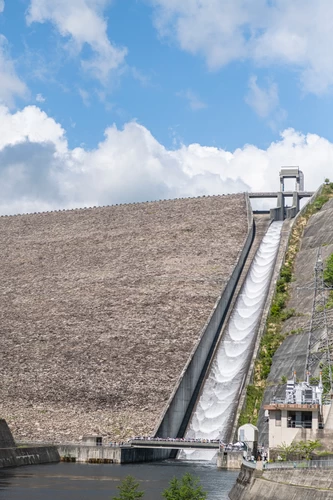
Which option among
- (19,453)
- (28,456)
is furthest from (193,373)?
(19,453)

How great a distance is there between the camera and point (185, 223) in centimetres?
9200

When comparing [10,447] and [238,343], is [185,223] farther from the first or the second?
[10,447]

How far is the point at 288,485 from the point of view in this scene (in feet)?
78.8

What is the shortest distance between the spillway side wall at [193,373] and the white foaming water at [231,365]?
682 millimetres

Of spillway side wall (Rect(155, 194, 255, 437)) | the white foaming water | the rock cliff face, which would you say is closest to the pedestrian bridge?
spillway side wall (Rect(155, 194, 255, 437))

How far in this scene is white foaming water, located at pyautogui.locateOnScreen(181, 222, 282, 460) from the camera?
186 feet

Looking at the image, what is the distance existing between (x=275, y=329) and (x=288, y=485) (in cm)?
4322

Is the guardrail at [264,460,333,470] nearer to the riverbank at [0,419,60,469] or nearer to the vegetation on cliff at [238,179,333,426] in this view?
the riverbank at [0,419,60,469]

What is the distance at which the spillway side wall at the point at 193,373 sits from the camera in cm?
5547

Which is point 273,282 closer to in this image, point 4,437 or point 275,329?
point 275,329

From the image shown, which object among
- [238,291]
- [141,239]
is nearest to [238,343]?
[238,291]

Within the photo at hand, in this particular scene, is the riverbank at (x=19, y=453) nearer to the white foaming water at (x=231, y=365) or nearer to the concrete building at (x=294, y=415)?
the white foaming water at (x=231, y=365)

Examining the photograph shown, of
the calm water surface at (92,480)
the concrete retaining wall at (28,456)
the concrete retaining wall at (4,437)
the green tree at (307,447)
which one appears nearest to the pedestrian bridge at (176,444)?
the calm water surface at (92,480)

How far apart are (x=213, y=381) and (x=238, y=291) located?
16.4 metres
